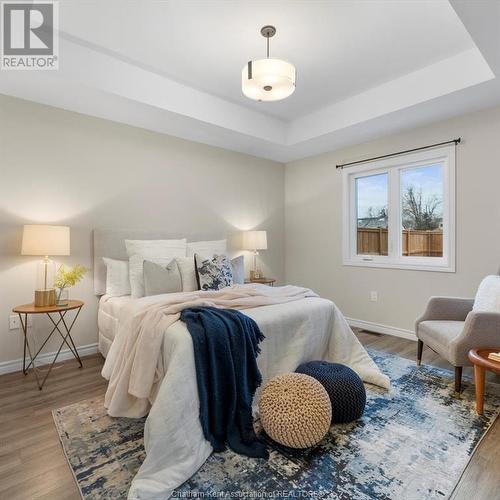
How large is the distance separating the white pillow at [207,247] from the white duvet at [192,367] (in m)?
1.16

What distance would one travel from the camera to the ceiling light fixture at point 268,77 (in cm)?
211

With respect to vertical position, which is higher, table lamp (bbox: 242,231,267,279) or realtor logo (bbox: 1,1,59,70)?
realtor logo (bbox: 1,1,59,70)

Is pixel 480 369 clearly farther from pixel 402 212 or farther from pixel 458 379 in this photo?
pixel 402 212

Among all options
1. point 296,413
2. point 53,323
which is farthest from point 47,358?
point 296,413

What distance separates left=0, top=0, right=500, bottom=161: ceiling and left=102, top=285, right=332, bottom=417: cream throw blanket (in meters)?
2.00

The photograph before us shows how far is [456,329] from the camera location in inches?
96.3

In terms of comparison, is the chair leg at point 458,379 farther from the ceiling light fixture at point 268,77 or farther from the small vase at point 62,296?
the small vase at point 62,296

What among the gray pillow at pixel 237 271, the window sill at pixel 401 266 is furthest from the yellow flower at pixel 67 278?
the window sill at pixel 401 266

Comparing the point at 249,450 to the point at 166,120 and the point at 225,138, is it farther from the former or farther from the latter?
the point at 225,138

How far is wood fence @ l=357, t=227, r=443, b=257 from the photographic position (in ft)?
11.5

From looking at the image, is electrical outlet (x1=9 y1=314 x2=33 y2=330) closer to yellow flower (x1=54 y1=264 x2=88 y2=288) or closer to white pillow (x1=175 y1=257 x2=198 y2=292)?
yellow flower (x1=54 y1=264 x2=88 y2=288)

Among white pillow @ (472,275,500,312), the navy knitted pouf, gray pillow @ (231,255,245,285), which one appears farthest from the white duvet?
white pillow @ (472,275,500,312)

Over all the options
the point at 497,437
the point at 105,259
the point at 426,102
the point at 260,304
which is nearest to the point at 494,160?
the point at 426,102

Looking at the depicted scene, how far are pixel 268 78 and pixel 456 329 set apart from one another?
2367 mm
